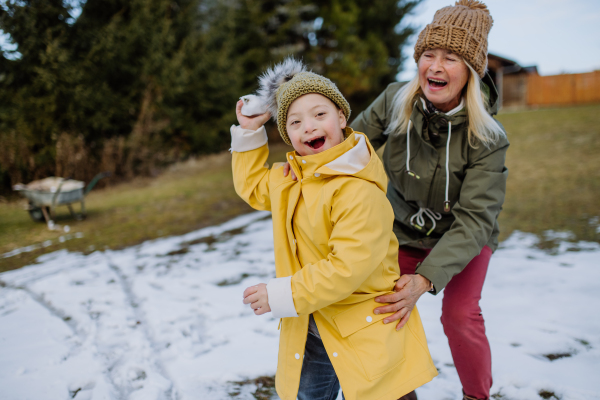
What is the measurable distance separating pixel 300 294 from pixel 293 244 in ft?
0.81

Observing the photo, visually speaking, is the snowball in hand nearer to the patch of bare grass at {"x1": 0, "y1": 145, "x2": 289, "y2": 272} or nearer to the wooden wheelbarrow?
the patch of bare grass at {"x1": 0, "y1": 145, "x2": 289, "y2": 272}

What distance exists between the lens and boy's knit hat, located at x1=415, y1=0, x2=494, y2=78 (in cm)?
184

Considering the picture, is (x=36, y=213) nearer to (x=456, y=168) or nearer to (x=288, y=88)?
(x=288, y=88)

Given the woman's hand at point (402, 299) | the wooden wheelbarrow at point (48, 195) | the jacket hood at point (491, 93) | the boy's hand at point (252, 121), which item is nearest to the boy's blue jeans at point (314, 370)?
the woman's hand at point (402, 299)

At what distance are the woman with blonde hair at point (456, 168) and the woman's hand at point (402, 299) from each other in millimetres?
13

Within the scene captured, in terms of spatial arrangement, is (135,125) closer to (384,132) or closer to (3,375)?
(3,375)

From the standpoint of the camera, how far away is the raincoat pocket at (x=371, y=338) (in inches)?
56.9

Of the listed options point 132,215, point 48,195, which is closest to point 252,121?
point 48,195

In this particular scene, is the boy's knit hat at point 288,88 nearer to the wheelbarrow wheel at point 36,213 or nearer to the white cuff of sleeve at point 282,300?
the white cuff of sleeve at point 282,300

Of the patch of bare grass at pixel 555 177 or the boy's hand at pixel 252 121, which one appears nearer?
the boy's hand at pixel 252 121

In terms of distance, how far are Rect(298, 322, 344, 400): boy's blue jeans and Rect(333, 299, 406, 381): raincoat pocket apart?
0.21 metres

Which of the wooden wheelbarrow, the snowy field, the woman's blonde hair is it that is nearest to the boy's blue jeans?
the snowy field

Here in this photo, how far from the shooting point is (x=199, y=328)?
2838 mm

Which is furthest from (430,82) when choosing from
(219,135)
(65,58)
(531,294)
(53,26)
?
(219,135)
